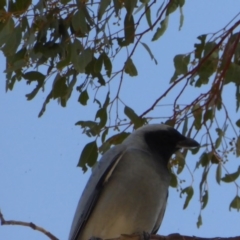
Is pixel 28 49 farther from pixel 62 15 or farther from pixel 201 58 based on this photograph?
pixel 201 58

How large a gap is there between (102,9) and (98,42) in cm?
40

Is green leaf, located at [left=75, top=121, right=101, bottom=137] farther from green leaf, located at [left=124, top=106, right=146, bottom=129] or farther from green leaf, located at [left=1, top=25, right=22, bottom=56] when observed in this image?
green leaf, located at [left=1, top=25, right=22, bottom=56]

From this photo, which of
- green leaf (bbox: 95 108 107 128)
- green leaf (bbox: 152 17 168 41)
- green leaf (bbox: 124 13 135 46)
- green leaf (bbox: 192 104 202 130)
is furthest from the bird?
green leaf (bbox: 152 17 168 41)

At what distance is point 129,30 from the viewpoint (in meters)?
4.60

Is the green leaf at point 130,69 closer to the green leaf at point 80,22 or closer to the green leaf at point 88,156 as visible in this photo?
the green leaf at point 88,156

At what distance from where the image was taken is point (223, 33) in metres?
4.50

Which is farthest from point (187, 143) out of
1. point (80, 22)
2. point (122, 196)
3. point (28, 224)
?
point (28, 224)

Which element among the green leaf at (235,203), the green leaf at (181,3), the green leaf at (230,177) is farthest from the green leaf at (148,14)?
the green leaf at (235,203)

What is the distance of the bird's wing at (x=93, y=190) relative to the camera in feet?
13.9

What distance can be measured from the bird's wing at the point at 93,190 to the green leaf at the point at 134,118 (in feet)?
0.68

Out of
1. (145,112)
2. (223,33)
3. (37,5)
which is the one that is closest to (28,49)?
(37,5)

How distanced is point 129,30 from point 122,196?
3.24ft

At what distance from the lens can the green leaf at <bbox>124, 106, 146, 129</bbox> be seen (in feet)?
14.8

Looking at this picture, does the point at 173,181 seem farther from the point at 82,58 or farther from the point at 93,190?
the point at 82,58
